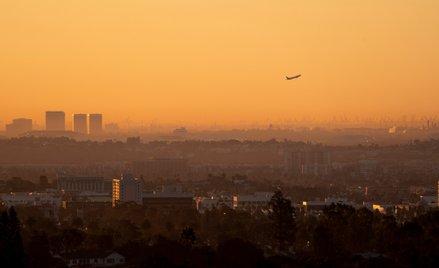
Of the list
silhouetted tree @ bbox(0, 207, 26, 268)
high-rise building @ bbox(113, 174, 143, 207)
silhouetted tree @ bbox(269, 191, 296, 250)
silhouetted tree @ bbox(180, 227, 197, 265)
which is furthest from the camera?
high-rise building @ bbox(113, 174, 143, 207)

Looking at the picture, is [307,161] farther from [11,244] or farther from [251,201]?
[11,244]

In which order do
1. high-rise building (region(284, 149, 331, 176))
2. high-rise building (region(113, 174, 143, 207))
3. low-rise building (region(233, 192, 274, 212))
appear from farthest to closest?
high-rise building (region(284, 149, 331, 176)) → high-rise building (region(113, 174, 143, 207)) → low-rise building (region(233, 192, 274, 212))

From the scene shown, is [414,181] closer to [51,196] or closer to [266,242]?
[51,196]

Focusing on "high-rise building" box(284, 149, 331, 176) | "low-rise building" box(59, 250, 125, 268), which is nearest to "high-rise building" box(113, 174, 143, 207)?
"low-rise building" box(59, 250, 125, 268)

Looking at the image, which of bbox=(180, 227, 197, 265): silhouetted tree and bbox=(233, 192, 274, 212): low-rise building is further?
bbox=(233, 192, 274, 212): low-rise building

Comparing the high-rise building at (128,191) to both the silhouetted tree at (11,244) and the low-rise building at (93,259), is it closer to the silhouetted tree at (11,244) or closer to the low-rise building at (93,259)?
the low-rise building at (93,259)

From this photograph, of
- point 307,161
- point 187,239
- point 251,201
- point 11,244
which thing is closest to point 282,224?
point 187,239

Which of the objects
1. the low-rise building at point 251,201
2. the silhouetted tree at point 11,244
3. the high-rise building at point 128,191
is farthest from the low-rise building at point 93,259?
the high-rise building at point 128,191

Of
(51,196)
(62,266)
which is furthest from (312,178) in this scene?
(62,266)

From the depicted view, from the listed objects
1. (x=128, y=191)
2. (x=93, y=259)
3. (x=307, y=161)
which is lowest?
(x=93, y=259)

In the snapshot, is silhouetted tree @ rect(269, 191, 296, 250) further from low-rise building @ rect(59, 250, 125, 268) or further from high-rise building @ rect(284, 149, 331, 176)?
high-rise building @ rect(284, 149, 331, 176)

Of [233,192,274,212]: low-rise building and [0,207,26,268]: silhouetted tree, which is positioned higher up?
[0,207,26,268]: silhouetted tree
